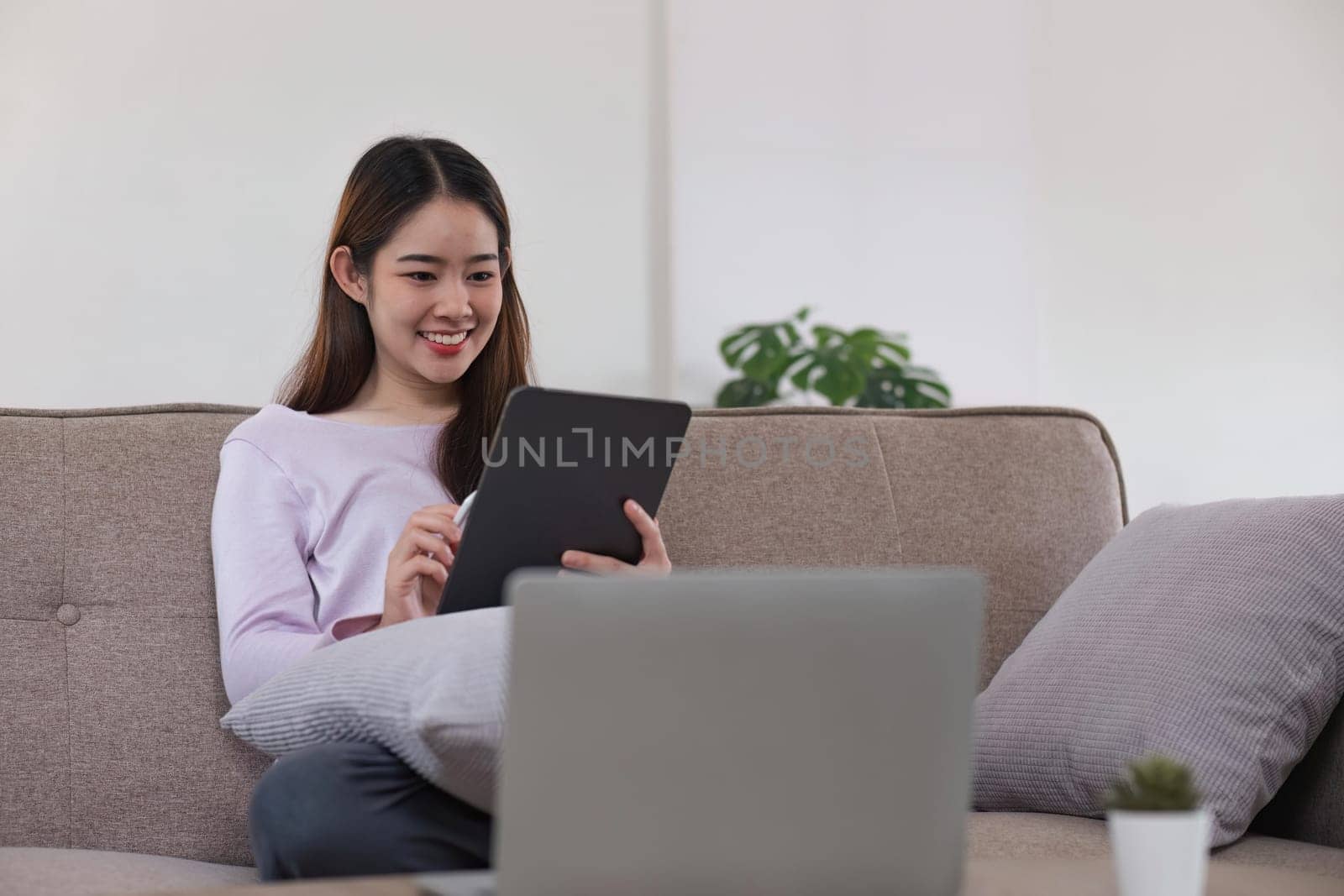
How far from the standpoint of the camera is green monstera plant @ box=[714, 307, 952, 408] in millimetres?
3584

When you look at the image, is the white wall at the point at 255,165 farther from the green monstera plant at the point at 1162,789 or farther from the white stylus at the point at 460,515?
the green monstera plant at the point at 1162,789

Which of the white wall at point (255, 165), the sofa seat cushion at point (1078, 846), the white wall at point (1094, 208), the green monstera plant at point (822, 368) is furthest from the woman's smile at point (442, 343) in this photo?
the white wall at point (1094, 208)

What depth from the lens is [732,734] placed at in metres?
0.68

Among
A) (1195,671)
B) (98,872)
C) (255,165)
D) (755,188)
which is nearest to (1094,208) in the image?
(755,188)

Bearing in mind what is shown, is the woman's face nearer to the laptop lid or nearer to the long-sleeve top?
the long-sleeve top

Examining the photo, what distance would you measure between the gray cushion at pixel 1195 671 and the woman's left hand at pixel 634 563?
0.42 metres

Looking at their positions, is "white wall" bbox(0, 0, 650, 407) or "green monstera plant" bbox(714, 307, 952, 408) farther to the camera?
"green monstera plant" bbox(714, 307, 952, 408)

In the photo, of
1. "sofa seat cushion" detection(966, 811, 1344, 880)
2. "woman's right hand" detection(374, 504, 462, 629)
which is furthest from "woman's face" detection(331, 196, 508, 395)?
"sofa seat cushion" detection(966, 811, 1344, 880)

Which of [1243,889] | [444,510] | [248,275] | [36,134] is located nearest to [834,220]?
[248,275]

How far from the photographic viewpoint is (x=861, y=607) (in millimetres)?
704

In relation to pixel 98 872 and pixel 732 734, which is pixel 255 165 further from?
pixel 732 734

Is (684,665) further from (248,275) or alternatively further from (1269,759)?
(248,275)

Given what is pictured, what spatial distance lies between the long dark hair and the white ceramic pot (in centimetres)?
108

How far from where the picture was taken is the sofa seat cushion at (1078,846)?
4.25 ft
